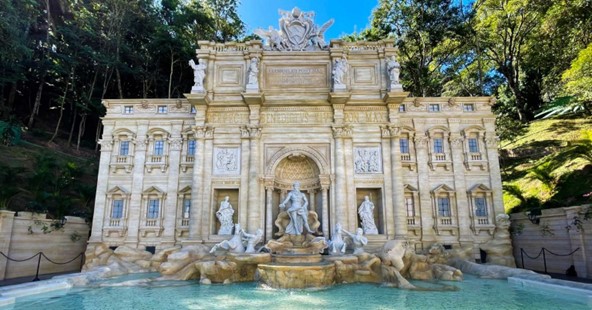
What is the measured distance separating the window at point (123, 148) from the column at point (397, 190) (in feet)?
51.5

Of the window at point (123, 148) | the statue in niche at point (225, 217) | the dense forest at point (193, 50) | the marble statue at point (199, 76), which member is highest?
the dense forest at point (193, 50)

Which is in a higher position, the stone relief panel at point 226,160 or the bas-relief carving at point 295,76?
the bas-relief carving at point 295,76

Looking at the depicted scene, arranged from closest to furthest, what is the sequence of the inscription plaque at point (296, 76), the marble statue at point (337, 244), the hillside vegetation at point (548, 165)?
the marble statue at point (337, 244) → the hillside vegetation at point (548, 165) → the inscription plaque at point (296, 76)

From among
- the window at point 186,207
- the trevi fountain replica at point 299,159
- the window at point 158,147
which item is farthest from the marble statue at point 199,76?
the window at point 186,207

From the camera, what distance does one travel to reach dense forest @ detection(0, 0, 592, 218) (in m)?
27.9

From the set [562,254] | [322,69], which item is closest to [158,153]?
[322,69]

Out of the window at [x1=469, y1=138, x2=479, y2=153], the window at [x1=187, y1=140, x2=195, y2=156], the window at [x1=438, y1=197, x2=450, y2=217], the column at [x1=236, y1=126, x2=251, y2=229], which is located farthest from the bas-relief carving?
the window at [x1=438, y1=197, x2=450, y2=217]

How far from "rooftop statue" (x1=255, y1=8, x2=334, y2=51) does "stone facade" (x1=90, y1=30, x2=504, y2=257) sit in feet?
2.24

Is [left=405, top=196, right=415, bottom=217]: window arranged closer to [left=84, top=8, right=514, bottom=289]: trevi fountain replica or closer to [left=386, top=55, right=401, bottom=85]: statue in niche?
[left=84, top=8, right=514, bottom=289]: trevi fountain replica

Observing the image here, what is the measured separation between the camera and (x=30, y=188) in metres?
18.9

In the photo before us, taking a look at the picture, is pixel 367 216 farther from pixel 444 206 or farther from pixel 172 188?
pixel 172 188

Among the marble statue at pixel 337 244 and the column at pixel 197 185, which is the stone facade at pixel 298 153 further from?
the marble statue at pixel 337 244

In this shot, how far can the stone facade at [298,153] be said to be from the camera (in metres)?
17.7

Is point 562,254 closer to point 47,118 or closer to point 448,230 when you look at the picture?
point 448,230
